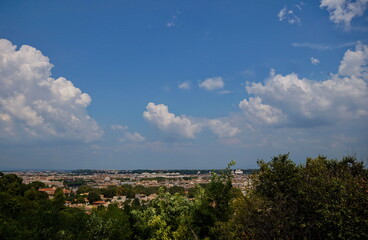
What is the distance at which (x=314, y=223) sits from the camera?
13.9 metres

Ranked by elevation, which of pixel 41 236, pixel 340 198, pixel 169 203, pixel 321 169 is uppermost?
pixel 321 169

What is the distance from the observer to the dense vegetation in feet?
44.7

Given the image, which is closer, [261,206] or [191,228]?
[261,206]

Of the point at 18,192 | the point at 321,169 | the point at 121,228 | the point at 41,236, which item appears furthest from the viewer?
the point at 18,192

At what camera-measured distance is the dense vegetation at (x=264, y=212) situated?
13.6m

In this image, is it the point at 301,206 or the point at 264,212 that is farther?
the point at 264,212

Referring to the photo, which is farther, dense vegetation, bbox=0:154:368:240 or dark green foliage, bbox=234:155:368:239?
dense vegetation, bbox=0:154:368:240

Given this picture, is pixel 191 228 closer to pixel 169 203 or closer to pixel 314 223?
pixel 169 203

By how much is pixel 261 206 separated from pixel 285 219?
6.00ft

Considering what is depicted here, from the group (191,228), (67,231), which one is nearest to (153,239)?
(191,228)

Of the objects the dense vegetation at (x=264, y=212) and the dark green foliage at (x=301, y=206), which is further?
the dense vegetation at (x=264, y=212)

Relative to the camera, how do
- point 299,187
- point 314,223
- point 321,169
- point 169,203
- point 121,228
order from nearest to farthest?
1. point 314,223
2. point 299,187
3. point 321,169
4. point 169,203
5. point 121,228

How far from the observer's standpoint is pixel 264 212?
15727 millimetres

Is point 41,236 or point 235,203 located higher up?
point 235,203
